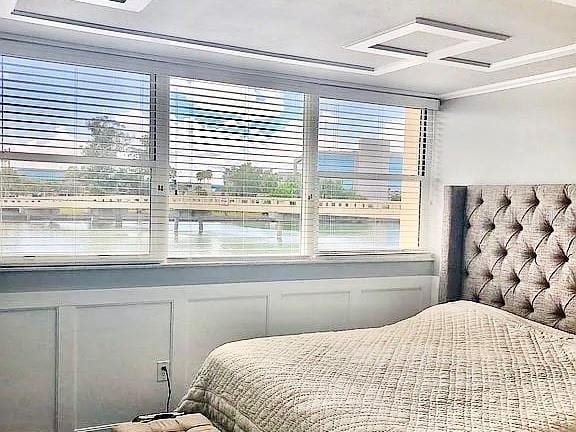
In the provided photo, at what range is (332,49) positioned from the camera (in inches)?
120

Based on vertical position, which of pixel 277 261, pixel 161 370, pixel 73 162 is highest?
pixel 73 162

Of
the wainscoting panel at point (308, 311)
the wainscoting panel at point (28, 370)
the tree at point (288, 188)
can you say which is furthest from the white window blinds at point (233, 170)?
the wainscoting panel at point (28, 370)

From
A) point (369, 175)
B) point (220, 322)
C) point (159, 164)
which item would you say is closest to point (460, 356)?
point (220, 322)

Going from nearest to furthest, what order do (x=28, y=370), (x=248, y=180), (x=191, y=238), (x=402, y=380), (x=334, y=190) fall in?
(x=402, y=380)
(x=28, y=370)
(x=191, y=238)
(x=248, y=180)
(x=334, y=190)

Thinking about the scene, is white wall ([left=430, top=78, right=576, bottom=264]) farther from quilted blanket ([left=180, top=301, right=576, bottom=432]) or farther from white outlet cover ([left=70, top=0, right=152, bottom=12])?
white outlet cover ([left=70, top=0, right=152, bottom=12])

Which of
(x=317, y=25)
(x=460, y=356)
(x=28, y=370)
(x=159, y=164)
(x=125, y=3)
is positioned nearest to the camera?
(x=125, y=3)

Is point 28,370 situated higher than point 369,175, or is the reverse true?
point 369,175

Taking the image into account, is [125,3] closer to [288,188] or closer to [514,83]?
[288,188]

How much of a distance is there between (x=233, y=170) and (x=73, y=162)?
33.6 inches

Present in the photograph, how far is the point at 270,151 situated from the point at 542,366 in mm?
1820

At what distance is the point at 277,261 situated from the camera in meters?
3.65

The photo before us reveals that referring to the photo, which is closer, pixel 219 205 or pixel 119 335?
pixel 119 335

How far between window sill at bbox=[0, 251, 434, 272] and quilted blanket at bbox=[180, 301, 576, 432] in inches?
25.2

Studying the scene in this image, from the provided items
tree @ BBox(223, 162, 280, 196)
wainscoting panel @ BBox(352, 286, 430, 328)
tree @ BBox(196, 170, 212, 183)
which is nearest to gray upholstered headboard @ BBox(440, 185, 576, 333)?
wainscoting panel @ BBox(352, 286, 430, 328)
